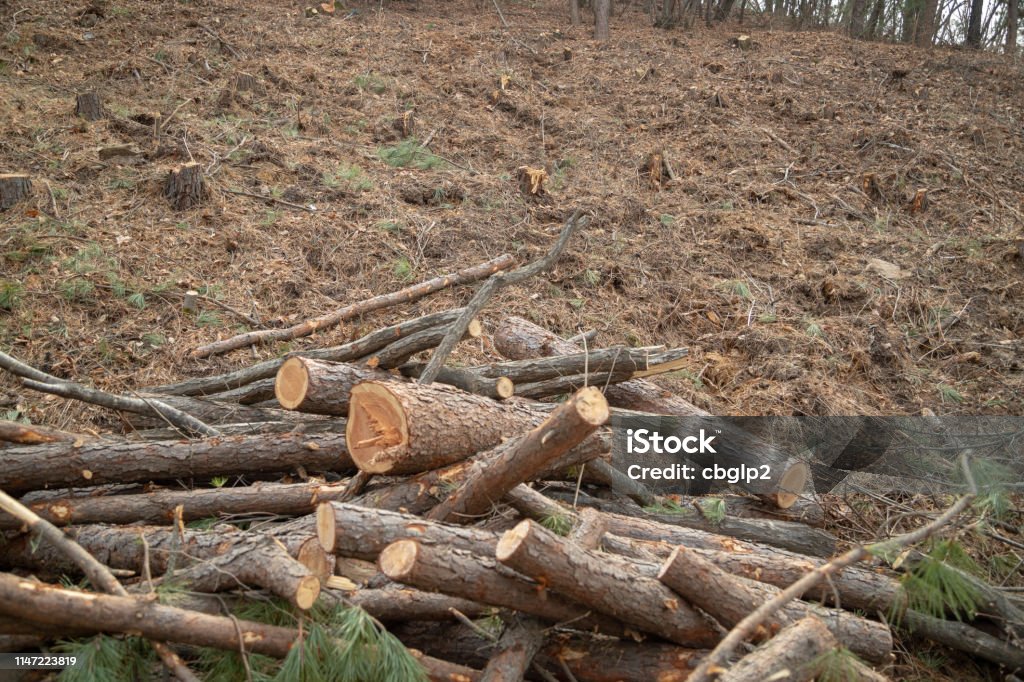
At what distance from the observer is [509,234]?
778cm

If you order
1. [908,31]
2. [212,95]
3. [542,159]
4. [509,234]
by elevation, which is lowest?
[509,234]

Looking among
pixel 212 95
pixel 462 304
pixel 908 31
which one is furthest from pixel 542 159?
pixel 908 31

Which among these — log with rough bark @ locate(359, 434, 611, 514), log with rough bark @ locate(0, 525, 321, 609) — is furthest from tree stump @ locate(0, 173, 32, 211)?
log with rough bark @ locate(359, 434, 611, 514)

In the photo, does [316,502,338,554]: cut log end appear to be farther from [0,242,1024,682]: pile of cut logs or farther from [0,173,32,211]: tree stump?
[0,173,32,211]: tree stump

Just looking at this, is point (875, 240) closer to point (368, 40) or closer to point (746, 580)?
point (746, 580)

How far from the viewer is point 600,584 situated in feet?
8.80

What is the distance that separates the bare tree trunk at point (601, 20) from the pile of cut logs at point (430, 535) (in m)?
10.6

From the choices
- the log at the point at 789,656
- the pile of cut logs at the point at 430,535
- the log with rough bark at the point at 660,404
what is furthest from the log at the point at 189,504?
the log at the point at 789,656

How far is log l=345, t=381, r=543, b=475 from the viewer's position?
3.23 metres

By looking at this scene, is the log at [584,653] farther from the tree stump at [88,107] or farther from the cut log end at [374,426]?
the tree stump at [88,107]

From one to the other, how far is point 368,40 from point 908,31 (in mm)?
11556

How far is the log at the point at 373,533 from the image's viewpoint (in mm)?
2773

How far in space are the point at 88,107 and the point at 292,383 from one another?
21.9 feet

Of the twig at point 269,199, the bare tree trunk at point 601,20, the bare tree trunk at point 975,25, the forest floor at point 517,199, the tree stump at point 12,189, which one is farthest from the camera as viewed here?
the bare tree trunk at point 975,25
